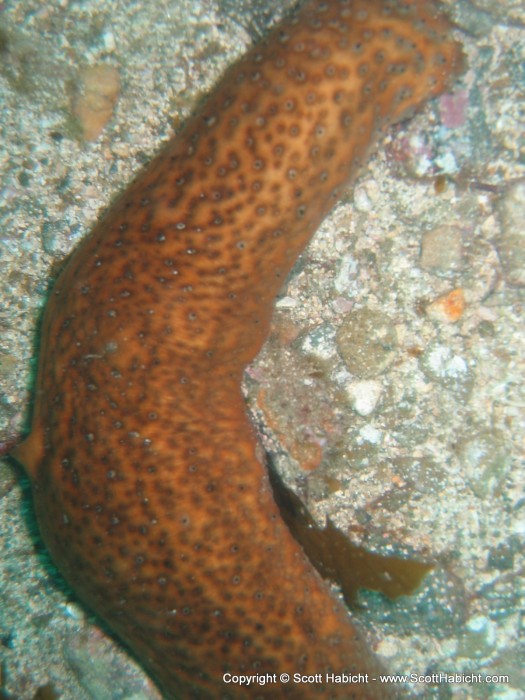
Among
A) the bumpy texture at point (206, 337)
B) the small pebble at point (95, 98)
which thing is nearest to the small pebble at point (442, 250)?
the bumpy texture at point (206, 337)

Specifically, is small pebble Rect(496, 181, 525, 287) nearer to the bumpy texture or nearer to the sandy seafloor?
the sandy seafloor

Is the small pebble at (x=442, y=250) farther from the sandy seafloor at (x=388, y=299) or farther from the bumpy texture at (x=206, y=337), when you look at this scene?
the bumpy texture at (x=206, y=337)

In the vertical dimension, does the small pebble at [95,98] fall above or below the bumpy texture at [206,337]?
above

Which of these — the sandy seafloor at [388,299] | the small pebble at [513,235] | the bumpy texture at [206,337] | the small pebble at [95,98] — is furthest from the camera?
the small pebble at [95,98]

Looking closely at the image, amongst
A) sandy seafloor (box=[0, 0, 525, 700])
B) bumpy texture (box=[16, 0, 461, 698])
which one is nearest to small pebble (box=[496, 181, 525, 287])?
sandy seafloor (box=[0, 0, 525, 700])

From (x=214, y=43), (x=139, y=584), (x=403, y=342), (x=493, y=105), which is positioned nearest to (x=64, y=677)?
(x=139, y=584)
